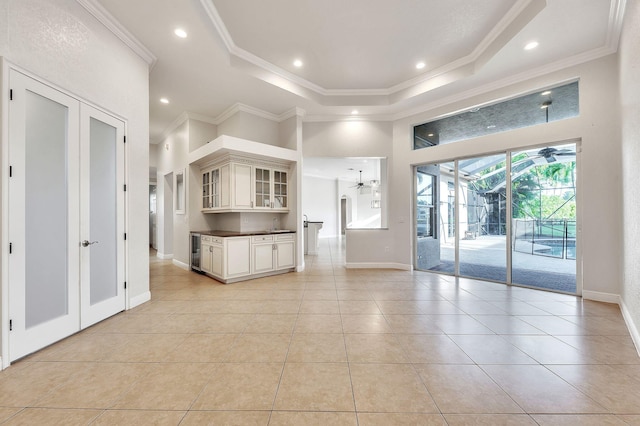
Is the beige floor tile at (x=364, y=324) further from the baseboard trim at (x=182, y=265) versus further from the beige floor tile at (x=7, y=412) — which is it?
the baseboard trim at (x=182, y=265)

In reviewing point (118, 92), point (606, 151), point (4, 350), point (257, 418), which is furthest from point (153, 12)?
point (606, 151)

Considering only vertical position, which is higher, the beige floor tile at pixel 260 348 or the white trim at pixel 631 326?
the white trim at pixel 631 326

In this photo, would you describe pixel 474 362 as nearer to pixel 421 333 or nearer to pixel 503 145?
pixel 421 333

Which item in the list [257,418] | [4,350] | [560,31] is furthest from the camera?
[560,31]

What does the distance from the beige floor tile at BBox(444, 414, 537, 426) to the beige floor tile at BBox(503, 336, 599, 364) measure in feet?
Answer: 2.74

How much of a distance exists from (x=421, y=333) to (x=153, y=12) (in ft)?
15.2

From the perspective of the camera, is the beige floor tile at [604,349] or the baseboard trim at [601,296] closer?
the beige floor tile at [604,349]

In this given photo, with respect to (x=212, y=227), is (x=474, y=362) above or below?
below

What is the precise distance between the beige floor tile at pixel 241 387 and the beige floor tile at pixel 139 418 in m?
0.12

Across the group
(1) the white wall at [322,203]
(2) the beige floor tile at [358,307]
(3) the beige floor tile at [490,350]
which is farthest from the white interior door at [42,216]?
(1) the white wall at [322,203]

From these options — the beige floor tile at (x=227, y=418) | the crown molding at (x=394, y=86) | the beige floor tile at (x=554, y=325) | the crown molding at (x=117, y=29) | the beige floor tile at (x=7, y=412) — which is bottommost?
the beige floor tile at (x=554, y=325)

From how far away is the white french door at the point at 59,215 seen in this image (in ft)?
6.85

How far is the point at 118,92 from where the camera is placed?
122 inches

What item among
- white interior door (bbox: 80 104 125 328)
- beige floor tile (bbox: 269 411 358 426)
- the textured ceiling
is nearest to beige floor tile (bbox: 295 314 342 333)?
beige floor tile (bbox: 269 411 358 426)
